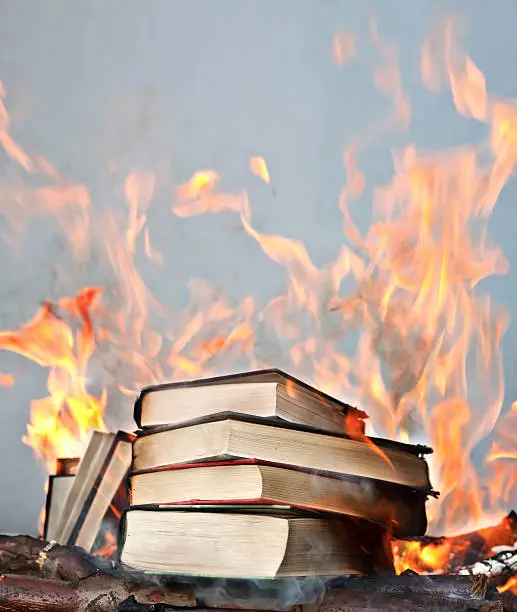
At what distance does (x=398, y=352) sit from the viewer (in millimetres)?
1538

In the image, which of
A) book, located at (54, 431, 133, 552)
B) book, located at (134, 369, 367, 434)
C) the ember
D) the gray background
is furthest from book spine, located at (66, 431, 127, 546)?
the gray background

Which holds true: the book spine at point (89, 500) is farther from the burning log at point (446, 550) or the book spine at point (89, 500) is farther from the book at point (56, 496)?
→ the burning log at point (446, 550)

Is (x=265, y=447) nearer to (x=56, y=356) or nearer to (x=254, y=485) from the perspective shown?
(x=254, y=485)

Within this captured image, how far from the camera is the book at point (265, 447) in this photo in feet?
2.68

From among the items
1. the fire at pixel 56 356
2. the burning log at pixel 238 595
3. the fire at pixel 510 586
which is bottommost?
the burning log at pixel 238 595

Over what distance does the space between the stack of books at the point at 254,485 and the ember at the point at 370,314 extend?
53 centimetres

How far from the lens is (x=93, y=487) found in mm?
1102

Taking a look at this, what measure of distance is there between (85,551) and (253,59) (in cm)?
119

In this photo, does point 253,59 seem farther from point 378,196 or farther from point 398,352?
point 398,352

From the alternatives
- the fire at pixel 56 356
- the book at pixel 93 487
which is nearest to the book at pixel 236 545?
the book at pixel 93 487

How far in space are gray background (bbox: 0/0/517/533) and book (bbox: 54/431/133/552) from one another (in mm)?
529

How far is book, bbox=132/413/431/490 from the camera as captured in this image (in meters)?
0.82

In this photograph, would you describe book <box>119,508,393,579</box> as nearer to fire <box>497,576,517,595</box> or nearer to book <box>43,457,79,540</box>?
fire <box>497,576,517,595</box>

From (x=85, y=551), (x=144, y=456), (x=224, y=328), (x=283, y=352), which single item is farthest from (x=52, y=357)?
(x=144, y=456)
